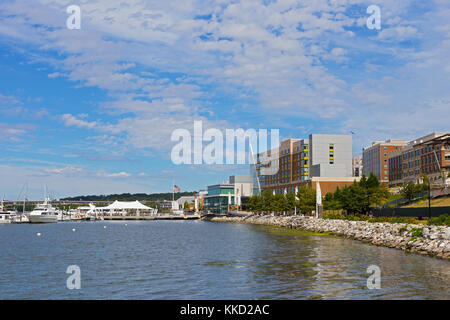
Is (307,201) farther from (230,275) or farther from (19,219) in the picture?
(19,219)

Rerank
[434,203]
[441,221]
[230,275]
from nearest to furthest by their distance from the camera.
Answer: [230,275] → [441,221] → [434,203]

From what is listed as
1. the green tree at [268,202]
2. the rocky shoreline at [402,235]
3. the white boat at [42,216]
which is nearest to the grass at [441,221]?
the rocky shoreline at [402,235]

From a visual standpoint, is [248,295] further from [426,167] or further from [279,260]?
[426,167]

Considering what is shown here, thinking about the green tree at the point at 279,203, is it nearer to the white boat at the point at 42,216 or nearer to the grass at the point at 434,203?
the grass at the point at 434,203

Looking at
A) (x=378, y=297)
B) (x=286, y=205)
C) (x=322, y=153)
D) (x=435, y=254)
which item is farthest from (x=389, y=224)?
(x=322, y=153)

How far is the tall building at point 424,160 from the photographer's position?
144500 millimetres

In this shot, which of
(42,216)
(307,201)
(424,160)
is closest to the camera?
(307,201)

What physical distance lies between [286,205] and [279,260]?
103m

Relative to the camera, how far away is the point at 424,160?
6334 inches

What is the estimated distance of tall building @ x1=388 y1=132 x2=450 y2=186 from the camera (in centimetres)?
14450

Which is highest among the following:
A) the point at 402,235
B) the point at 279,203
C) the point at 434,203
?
the point at 434,203

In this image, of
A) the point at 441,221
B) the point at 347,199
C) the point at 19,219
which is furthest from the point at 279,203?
the point at 19,219

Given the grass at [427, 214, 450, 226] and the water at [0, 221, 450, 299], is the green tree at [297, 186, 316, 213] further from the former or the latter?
the water at [0, 221, 450, 299]

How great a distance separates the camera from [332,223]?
86.9m
